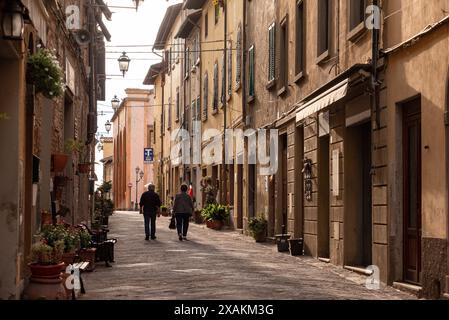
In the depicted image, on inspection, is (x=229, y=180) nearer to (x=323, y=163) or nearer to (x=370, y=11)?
(x=323, y=163)

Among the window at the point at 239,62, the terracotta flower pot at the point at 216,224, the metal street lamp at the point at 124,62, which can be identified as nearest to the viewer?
the metal street lamp at the point at 124,62

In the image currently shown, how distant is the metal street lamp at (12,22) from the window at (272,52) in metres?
12.0

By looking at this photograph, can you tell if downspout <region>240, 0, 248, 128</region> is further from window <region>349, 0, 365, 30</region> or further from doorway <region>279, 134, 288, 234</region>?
window <region>349, 0, 365, 30</region>

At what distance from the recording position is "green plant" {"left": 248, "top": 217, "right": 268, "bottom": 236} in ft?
66.9

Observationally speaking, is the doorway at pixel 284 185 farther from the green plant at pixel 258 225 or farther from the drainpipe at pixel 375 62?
the drainpipe at pixel 375 62

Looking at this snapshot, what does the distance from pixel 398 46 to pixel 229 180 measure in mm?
16426

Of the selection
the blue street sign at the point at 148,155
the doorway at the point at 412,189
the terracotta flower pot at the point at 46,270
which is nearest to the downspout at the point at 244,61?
the doorway at the point at 412,189

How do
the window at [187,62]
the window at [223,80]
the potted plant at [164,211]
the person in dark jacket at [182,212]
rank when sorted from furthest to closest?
the potted plant at [164,211] < the window at [187,62] < the window at [223,80] < the person in dark jacket at [182,212]

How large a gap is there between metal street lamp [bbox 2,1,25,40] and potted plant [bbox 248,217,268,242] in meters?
12.9

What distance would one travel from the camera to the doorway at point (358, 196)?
13773 mm

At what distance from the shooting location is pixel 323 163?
15.9 m

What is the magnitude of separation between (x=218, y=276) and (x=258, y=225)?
346 inches

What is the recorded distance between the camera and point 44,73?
32.2 feet
